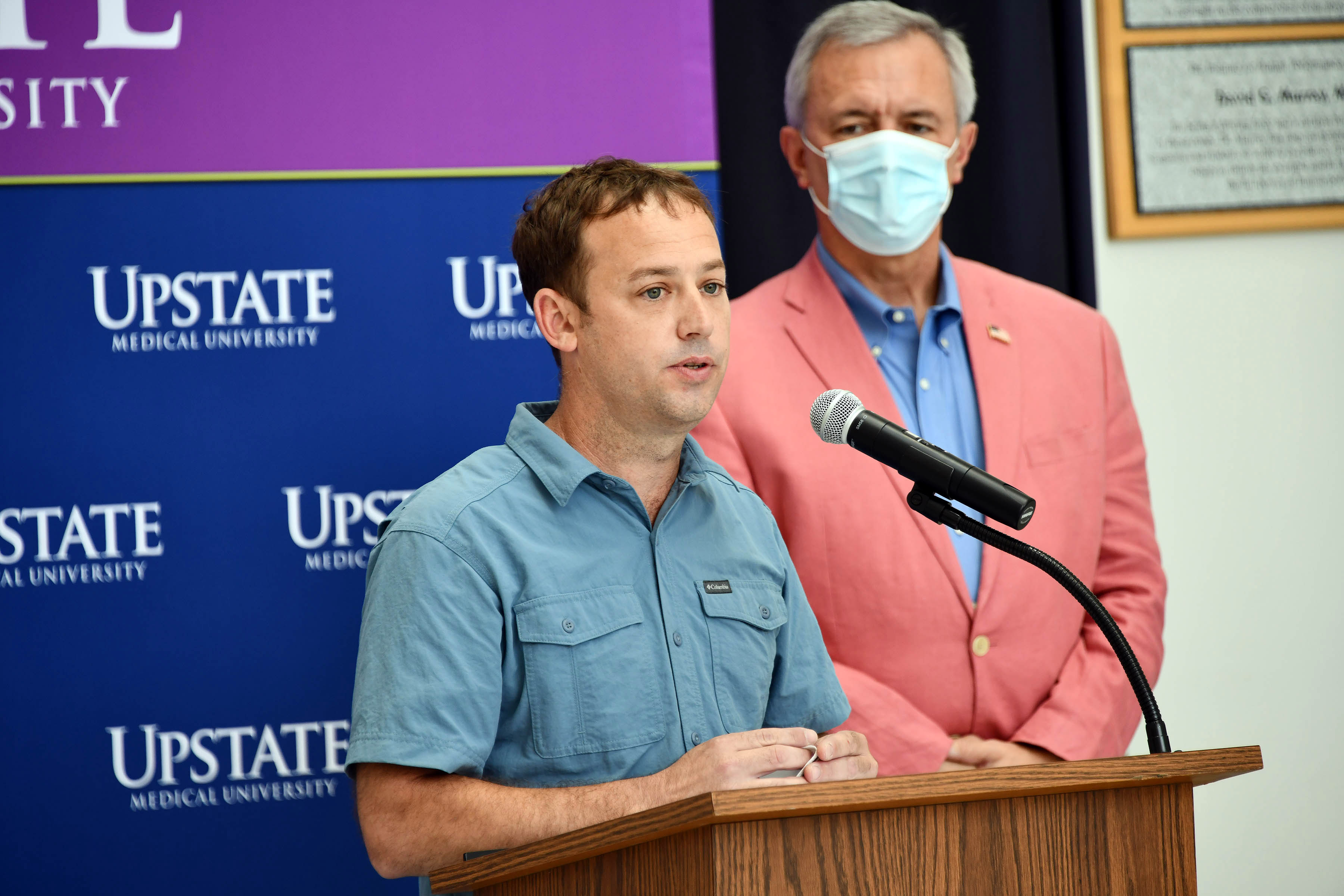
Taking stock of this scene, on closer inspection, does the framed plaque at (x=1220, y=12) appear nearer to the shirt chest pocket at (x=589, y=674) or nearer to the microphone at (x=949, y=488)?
the microphone at (x=949, y=488)

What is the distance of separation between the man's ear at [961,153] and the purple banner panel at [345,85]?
0.54 m

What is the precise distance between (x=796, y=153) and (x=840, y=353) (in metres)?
0.50

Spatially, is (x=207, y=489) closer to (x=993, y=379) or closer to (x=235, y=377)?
(x=235, y=377)

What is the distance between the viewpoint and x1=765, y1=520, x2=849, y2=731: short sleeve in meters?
1.91

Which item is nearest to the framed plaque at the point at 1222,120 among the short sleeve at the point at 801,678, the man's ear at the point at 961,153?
the man's ear at the point at 961,153

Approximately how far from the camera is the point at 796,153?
273 cm

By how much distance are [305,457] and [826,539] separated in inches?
41.1

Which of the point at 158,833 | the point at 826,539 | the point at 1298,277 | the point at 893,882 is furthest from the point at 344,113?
the point at 1298,277

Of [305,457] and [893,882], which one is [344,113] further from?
[893,882]

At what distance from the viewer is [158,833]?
7.64 ft

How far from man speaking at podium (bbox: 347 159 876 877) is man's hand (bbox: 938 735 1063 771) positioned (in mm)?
453

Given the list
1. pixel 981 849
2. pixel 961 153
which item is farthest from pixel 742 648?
pixel 961 153

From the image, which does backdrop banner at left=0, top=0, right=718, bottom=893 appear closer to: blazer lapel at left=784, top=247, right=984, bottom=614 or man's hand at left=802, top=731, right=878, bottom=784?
blazer lapel at left=784, top=247, right=984, bottom=614

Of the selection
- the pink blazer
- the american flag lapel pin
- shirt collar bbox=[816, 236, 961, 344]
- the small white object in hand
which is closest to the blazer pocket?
the pink blazer
